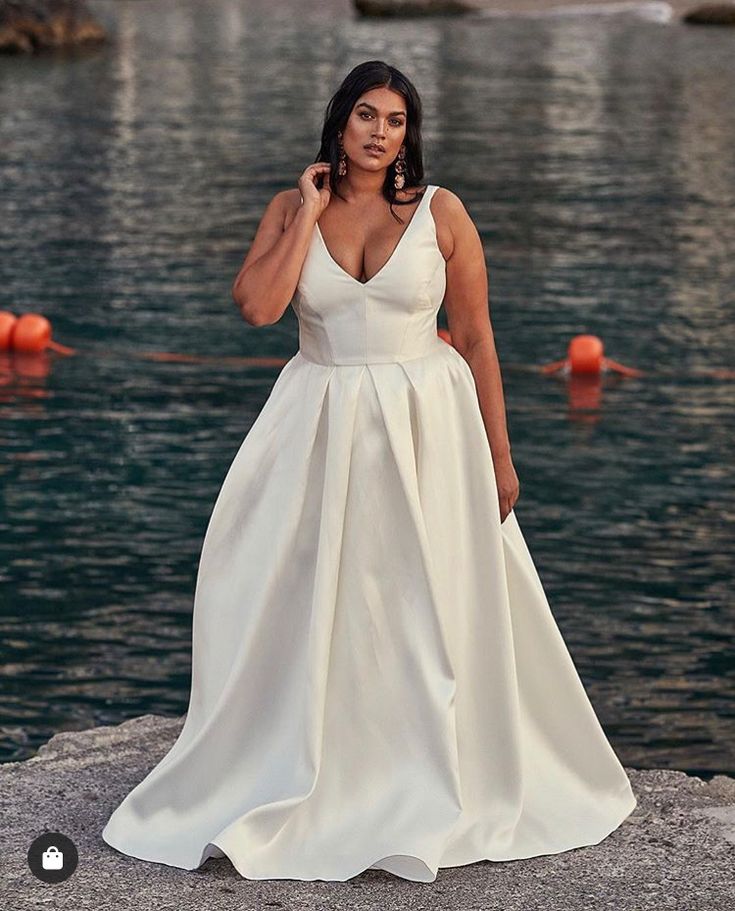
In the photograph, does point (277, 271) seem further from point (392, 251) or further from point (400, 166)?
point (400, 166)

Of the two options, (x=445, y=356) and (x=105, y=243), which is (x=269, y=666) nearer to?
(x=445, y=356)

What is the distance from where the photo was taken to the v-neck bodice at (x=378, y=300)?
4562mm

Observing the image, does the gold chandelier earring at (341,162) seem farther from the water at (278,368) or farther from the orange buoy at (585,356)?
the orange buoy at (585,356)

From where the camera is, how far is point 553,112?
100 ft

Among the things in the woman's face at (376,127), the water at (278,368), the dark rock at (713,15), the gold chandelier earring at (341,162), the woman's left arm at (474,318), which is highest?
the woman's face at (376,127)

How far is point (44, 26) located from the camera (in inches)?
1993

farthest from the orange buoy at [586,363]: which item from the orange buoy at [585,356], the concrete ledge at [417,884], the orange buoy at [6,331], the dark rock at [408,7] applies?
the dark rock at [408,7]

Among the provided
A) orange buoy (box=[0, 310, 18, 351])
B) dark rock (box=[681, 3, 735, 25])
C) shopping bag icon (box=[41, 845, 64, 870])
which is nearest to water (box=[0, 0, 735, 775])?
orange buoy (box=[0, 310, 18, 351])

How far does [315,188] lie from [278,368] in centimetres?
913

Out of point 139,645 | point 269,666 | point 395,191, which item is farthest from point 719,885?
point 139,645

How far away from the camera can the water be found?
799 cm

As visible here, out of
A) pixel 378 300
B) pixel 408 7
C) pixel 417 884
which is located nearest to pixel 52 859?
pixel 417 884

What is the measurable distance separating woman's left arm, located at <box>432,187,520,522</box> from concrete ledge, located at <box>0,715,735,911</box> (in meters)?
0.92

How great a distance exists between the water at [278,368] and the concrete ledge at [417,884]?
1932 millimetres
